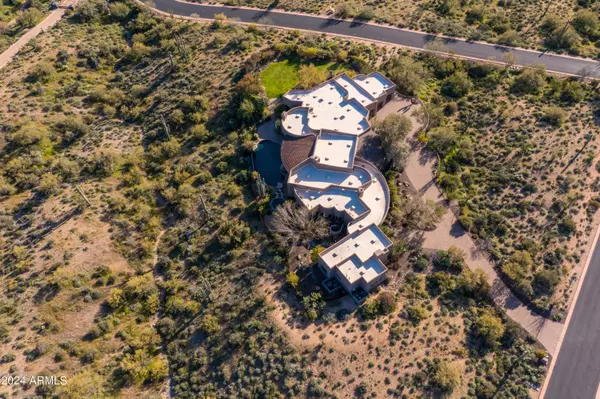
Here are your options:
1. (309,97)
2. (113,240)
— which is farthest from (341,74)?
(113,240)

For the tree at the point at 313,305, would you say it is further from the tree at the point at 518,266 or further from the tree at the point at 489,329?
the tree at the point at 518,266

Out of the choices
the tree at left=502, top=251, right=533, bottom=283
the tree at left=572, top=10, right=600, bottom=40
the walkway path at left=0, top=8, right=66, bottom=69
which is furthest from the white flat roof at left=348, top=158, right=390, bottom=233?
the walkway path at left=0, top=8, right=66, bottom=69

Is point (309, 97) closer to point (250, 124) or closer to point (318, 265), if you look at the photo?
point (250, 124)

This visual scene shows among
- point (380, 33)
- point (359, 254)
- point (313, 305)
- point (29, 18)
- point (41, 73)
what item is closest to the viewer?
point (313, 305)

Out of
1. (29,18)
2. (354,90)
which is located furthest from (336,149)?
(29,18)

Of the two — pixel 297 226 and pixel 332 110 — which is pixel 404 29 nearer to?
pixel 332 110

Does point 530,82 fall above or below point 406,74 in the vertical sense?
above
